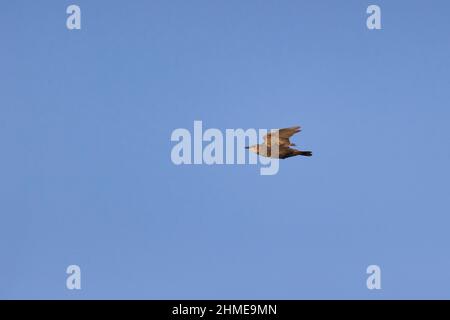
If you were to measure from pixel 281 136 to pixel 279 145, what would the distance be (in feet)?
0.47

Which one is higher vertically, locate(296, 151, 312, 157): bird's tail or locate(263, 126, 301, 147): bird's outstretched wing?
locate(263, 126, 301, 147): bird's outstretched wing

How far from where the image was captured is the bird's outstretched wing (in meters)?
9.13

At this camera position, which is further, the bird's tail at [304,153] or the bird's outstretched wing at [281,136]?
the bird's tail at [304,153]

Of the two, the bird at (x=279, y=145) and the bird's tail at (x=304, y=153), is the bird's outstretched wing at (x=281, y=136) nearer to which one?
the bird at (x=279, y=145)

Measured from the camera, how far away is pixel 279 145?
929 cm

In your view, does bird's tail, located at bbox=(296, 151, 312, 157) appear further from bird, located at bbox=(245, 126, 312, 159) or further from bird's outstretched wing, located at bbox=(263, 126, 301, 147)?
bird's outstretched wing, located at bbox=(263, 126, 301, 147)

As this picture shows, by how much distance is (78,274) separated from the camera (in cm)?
905

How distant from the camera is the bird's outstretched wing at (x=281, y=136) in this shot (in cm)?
913

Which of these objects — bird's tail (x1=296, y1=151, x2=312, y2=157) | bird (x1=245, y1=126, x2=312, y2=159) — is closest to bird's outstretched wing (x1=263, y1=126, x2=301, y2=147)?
bird (x1=245, y1=126, x2=312, y2=159)

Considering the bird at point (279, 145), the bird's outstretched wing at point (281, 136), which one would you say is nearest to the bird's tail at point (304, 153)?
the bird at point (279, 145)

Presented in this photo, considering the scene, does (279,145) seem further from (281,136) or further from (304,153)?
(304,153)
